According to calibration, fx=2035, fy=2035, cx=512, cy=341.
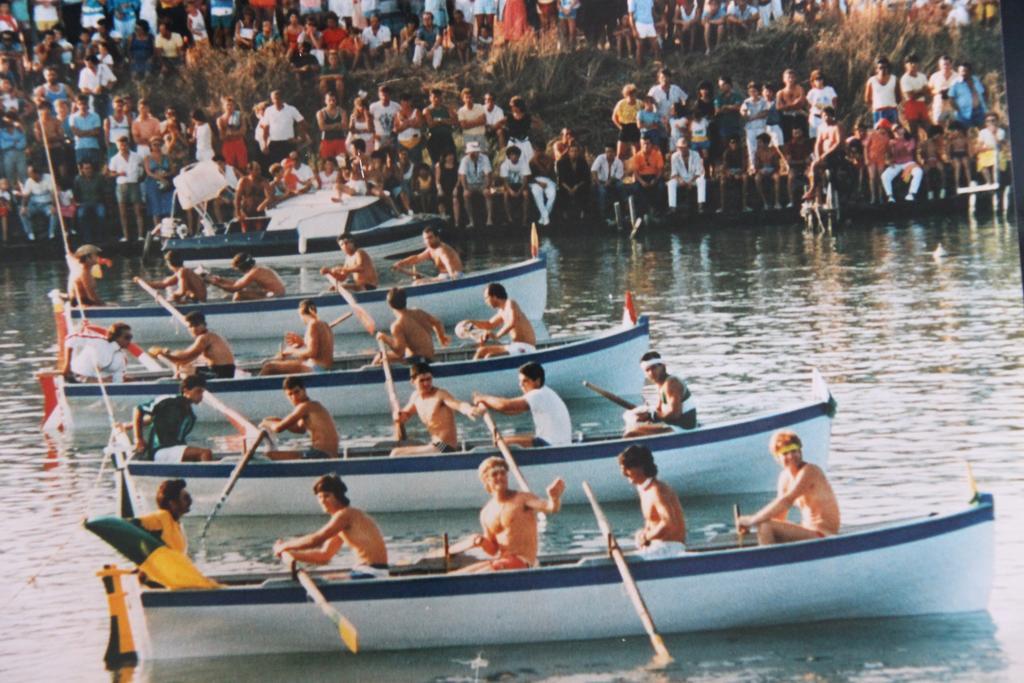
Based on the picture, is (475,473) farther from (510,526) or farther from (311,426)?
(510,526)

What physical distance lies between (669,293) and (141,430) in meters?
4.51

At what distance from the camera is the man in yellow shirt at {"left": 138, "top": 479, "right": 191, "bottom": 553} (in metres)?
8.05

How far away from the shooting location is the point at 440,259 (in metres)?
13.6

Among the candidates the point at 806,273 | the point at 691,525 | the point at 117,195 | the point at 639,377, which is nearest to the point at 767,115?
the point at 806,273

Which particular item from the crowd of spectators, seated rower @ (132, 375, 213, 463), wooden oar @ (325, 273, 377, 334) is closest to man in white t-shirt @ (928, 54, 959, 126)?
the crowd of spectators

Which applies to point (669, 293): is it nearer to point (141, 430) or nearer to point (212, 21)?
point (212, 21)

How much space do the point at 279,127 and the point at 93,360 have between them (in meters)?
3.13

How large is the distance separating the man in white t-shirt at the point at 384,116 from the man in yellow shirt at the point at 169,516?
20.9ft

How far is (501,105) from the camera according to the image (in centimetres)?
1442

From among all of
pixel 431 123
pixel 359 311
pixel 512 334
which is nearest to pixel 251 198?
pixel 431 123

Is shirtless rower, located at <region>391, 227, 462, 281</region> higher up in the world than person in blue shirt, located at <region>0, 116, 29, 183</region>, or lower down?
lower down

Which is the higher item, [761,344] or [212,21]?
[212,21]

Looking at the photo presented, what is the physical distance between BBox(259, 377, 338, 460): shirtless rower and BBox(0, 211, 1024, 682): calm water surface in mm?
320

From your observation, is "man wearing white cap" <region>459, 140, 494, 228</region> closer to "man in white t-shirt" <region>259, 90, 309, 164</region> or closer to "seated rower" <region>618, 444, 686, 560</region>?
"man in white t-shirt" <region>259, 90, 309, 164</region>
